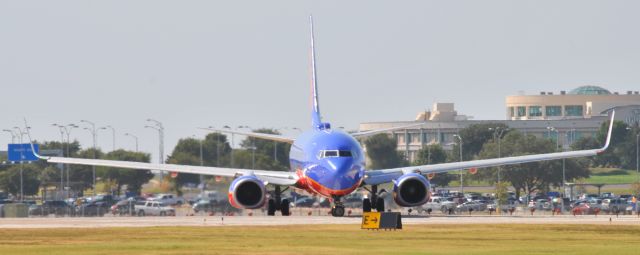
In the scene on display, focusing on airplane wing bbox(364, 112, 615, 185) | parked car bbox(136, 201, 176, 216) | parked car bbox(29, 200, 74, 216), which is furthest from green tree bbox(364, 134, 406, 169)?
airplane wing bbox(364, 112, 615, 185)

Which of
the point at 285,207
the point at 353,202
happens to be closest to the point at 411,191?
the point at 285,207

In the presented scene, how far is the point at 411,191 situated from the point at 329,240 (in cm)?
2200

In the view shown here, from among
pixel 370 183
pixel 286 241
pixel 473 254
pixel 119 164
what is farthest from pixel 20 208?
pixel 473 254

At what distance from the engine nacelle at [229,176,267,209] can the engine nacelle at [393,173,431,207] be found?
25.1 feet

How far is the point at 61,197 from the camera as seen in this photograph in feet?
580

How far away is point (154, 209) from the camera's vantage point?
146125 millimetres

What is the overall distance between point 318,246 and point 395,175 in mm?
29722

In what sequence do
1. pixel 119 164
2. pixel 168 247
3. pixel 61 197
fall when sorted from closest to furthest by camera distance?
pixel 168 247 < pixel 119 164 < pixel 61 197

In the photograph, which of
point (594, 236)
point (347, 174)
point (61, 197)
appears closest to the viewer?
point (594, 236)

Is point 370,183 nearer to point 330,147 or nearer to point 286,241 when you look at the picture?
point 330,147

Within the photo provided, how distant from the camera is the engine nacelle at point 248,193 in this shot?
95688mm

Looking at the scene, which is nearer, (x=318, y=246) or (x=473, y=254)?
(x=473, y=254)

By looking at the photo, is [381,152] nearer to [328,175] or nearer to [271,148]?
[271,148]

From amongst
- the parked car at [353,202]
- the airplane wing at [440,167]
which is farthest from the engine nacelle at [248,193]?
the parked car at [353,202]
